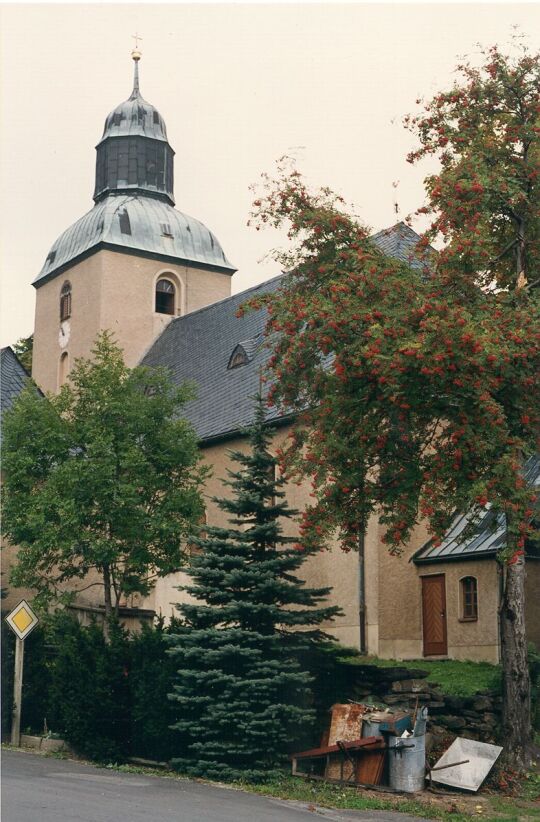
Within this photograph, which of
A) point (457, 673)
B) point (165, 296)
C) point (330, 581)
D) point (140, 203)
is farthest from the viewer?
point (140, 203)

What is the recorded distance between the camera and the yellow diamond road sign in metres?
20.3

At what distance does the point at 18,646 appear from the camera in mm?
20391

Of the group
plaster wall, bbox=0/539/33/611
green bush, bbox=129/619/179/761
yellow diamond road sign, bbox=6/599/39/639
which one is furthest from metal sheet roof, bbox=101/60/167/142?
green bush, bbox=129/619/179/761

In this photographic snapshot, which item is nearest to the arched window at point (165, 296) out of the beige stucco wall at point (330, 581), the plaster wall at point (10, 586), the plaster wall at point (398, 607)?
the beige stucco wall at point (330, 581)

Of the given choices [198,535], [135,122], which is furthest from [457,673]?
[135,122]

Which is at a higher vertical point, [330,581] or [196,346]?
[196,346]

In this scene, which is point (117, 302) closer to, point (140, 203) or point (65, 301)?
point (65, 301)

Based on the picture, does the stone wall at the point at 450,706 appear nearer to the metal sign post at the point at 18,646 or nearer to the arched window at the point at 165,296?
the metal sign post at the point at 18,646

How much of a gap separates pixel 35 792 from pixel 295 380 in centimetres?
759

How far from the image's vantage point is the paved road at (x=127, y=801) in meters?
12.3

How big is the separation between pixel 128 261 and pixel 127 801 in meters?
30.2

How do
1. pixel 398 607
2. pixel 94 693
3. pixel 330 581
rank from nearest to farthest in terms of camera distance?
1. pixel 94 693
2. pixel 398 607
3. pixel 330 581

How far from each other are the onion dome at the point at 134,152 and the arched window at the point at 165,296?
372 cm

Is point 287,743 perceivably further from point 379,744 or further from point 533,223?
point 533,223
